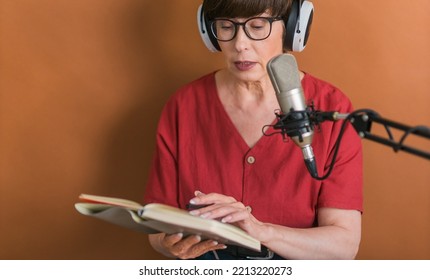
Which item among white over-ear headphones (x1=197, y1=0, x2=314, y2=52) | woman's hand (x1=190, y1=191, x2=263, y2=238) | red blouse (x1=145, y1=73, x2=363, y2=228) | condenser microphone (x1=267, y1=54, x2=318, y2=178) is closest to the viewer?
condenser microphone (x1=267, y1=54, x2=318, y2=178)

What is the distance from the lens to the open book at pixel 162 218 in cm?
131

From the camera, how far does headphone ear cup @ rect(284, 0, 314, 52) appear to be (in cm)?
177

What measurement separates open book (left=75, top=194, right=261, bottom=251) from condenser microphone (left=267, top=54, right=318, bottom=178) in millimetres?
206

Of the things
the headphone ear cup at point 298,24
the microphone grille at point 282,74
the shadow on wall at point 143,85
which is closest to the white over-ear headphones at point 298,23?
the headphone ear cup at point 298,24

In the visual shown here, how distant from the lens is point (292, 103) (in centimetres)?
132

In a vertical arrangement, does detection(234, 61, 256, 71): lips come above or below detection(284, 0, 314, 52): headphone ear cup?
below

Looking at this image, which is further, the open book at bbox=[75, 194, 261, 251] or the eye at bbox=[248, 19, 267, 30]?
the eye at bbox=[248, 19, 267, 30]

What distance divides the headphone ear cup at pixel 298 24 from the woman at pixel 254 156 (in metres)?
0.02

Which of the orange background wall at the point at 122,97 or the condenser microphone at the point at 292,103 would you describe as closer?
the condenser microphone at the point at 292,103

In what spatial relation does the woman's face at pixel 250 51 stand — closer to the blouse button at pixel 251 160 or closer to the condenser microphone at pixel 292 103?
the blouse button at pixel 251 160

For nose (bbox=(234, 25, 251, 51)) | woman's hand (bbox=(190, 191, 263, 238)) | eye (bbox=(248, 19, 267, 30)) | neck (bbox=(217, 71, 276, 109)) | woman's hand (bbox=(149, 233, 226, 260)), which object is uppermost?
eye (bbox=(248, 19, 267, 30))

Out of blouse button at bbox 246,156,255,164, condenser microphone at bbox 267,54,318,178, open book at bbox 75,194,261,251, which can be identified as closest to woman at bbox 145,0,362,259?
blouse button at bbox 246,156,255,164

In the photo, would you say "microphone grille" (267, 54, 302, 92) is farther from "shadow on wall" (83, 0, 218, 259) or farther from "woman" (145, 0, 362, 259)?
"shadow on wall" (83, 0, 218, 259)
